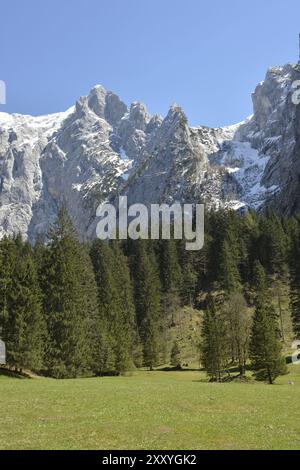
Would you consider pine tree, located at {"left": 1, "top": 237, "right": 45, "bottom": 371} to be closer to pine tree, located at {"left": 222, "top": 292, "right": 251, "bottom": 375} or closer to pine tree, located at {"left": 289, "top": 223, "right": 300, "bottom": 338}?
pine tree, located at {"left": 222, "top": 292, "right": 251, "bottom": 375}

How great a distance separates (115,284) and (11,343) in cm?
4308

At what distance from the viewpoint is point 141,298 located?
334ft

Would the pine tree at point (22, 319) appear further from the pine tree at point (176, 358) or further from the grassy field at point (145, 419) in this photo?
the pine tree at point (176, 358)

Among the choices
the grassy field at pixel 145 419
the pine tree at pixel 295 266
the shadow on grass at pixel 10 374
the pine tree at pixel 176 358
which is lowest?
the pine tree at pixel 176 358

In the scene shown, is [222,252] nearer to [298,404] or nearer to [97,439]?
[298,404]

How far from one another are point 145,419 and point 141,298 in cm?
7797

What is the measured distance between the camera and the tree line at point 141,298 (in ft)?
178

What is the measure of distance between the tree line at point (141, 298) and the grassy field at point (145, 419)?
18.8 m

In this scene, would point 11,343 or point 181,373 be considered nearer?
point 11,343

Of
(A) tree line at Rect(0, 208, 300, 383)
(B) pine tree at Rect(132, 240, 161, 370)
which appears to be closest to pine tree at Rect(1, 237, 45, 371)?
(A) tree line at Rect(0, 208, 300, 383)

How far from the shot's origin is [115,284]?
92.9 meters

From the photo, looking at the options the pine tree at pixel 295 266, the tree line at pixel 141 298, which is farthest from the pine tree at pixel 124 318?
the pine tree at pixel 295 266

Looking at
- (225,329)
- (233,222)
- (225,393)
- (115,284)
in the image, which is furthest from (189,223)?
(225,393)

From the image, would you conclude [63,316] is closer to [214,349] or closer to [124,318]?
[214,349]
